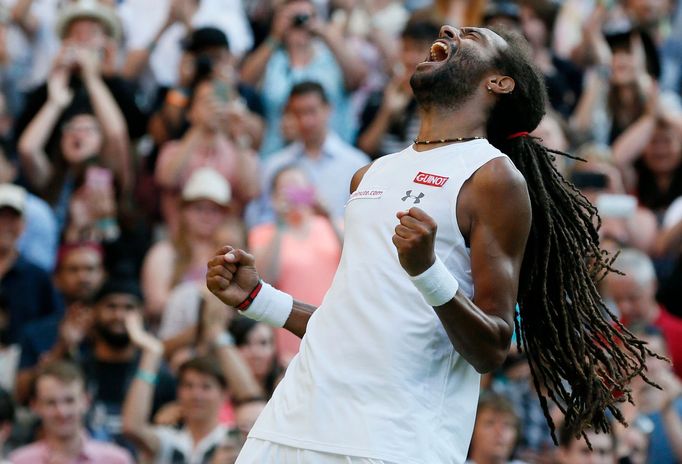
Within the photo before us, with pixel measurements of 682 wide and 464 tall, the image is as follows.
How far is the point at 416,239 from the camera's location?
3.86 meters

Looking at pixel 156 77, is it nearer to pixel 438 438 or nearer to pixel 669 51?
pixel 669 51

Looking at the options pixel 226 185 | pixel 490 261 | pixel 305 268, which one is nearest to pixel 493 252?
pixel 490 261

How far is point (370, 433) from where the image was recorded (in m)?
4.16

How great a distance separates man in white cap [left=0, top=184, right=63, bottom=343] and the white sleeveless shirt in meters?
4.99

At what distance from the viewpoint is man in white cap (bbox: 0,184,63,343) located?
9.09m

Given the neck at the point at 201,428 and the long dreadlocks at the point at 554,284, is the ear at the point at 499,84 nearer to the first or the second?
the long dreadlocks at the point at 554,284

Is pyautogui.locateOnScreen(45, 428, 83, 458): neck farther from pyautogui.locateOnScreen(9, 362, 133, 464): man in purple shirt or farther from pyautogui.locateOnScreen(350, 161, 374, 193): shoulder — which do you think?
pyautogui.locateOnScreen(350, 161, 374, 193): shoulder

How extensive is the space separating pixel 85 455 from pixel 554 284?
3849mm

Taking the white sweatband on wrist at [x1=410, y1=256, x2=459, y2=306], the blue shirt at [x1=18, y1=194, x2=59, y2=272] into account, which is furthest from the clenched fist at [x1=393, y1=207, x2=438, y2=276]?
the blue shirt at [x1=18, y1=194, x2=59, y2=272]

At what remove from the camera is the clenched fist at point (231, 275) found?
458 cm

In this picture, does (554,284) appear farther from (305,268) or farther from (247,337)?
(305,268)

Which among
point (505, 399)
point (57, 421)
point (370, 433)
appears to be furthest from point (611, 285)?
point (370, 433)

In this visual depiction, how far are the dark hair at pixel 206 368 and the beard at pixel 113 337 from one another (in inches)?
23.5

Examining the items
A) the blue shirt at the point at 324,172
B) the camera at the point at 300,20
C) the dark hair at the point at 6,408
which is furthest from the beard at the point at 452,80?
the camera at the point at 300,20
